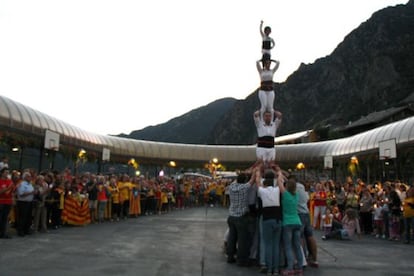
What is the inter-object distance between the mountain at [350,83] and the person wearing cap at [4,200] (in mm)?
69606

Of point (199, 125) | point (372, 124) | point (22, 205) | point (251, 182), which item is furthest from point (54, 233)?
point (199, 125)

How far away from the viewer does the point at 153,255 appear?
29.8 ft

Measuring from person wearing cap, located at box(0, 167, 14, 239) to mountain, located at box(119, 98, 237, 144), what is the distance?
161376 mm

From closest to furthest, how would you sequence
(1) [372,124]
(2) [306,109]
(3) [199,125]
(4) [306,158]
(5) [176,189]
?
(5) [176,189] < (4) [306,158] < (1) [372,124] < (2) [306,109] < (3) [199,125]

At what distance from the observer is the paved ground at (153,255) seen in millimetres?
7543

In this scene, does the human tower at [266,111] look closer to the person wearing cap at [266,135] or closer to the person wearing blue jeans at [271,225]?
the person wearing cap at [266,135]

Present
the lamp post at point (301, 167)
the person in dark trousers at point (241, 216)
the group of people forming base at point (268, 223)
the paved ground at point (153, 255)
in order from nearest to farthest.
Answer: the paved ground at point (153, 255) < the group of people forming base at point (268, 223) < the person in dark trousers at point (241, 216) < the lamp post at point (301, 167)

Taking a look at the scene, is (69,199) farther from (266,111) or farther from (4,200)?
(266,111)

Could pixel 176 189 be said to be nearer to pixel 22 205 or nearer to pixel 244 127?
pixel 22 205

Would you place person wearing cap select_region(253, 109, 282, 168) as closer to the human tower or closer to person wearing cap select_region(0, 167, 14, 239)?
the human tower

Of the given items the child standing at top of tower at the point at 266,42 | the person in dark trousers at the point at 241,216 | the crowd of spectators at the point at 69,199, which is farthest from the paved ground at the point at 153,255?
the child standing at top of tower at the point at 266,42

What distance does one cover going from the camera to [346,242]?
501 inches

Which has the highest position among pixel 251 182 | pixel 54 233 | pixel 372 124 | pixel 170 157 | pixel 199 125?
pixel 199 125

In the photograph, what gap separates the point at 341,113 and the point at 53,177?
284ft
